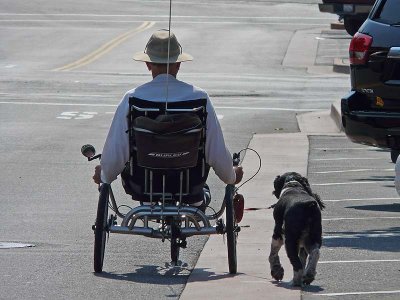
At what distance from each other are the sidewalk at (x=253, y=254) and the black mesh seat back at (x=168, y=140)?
2.68ft

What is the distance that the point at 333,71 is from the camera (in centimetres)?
3136

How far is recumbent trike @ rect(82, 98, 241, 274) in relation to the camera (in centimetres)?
894

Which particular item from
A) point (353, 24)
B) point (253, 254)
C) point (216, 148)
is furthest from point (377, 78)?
point (353, 24)

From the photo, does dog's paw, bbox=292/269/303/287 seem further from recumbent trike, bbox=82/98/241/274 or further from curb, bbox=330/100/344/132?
curb, bbox=330/100/344/132

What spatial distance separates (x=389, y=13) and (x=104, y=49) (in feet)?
83.0

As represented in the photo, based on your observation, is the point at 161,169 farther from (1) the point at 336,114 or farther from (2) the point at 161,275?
(1) the point at 336,114

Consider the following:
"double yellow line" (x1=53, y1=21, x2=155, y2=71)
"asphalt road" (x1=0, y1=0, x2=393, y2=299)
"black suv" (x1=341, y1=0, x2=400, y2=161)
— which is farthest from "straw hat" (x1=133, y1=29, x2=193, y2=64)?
"double yellow line" (x1=53, y1=21, x2=155, y2=71)

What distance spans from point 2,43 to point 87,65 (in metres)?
6.35

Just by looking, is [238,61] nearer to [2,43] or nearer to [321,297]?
[2,43]

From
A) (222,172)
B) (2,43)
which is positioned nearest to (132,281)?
(222,172)

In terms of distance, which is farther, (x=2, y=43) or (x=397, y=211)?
(x=2, y=43)

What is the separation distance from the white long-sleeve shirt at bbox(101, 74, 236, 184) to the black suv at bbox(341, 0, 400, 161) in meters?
2.83

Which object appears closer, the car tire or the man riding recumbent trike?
the man riding recumbent trike

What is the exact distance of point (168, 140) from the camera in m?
8.94
